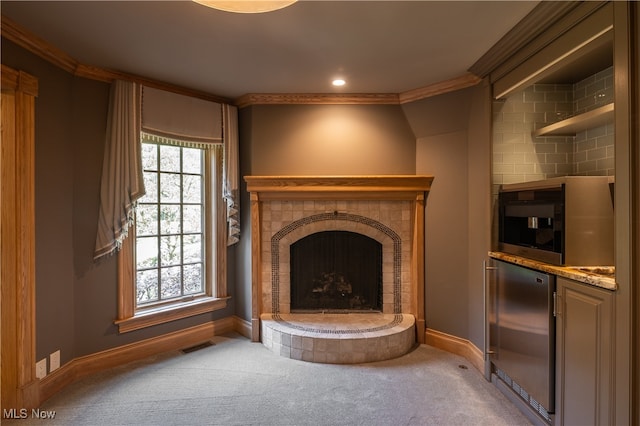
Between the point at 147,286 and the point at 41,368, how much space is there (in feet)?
3.27

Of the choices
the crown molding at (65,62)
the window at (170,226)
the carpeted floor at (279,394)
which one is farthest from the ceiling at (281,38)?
the carpeted floor at (279,394)

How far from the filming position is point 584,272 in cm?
176

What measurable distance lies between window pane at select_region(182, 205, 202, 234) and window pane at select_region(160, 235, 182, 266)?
0.46 ft

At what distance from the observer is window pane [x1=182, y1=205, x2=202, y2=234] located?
11.3ft

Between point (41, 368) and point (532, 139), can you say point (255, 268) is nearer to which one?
point (41, 368)

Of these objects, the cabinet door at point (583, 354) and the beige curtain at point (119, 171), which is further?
the beige curtain at point (119, 171)

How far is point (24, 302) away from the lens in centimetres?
221

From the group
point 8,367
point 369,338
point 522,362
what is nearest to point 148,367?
point 8,367

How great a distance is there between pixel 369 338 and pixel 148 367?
6.13 ft

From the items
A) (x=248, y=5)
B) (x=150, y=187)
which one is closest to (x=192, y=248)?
(x=150, y=187)

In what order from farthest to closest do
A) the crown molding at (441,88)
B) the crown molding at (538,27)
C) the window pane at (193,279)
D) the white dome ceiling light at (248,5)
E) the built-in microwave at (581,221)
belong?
the window pane at (193,279)
the crown molding at (441,88)
the built-in microwave at (581,221)
the crown molding at (538,27)
the white dome ceiling light at (248,5)

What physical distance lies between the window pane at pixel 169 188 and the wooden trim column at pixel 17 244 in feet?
3.60

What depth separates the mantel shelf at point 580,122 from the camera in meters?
1.85

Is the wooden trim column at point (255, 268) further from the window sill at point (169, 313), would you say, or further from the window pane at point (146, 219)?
the window pane at point (146, 219)
